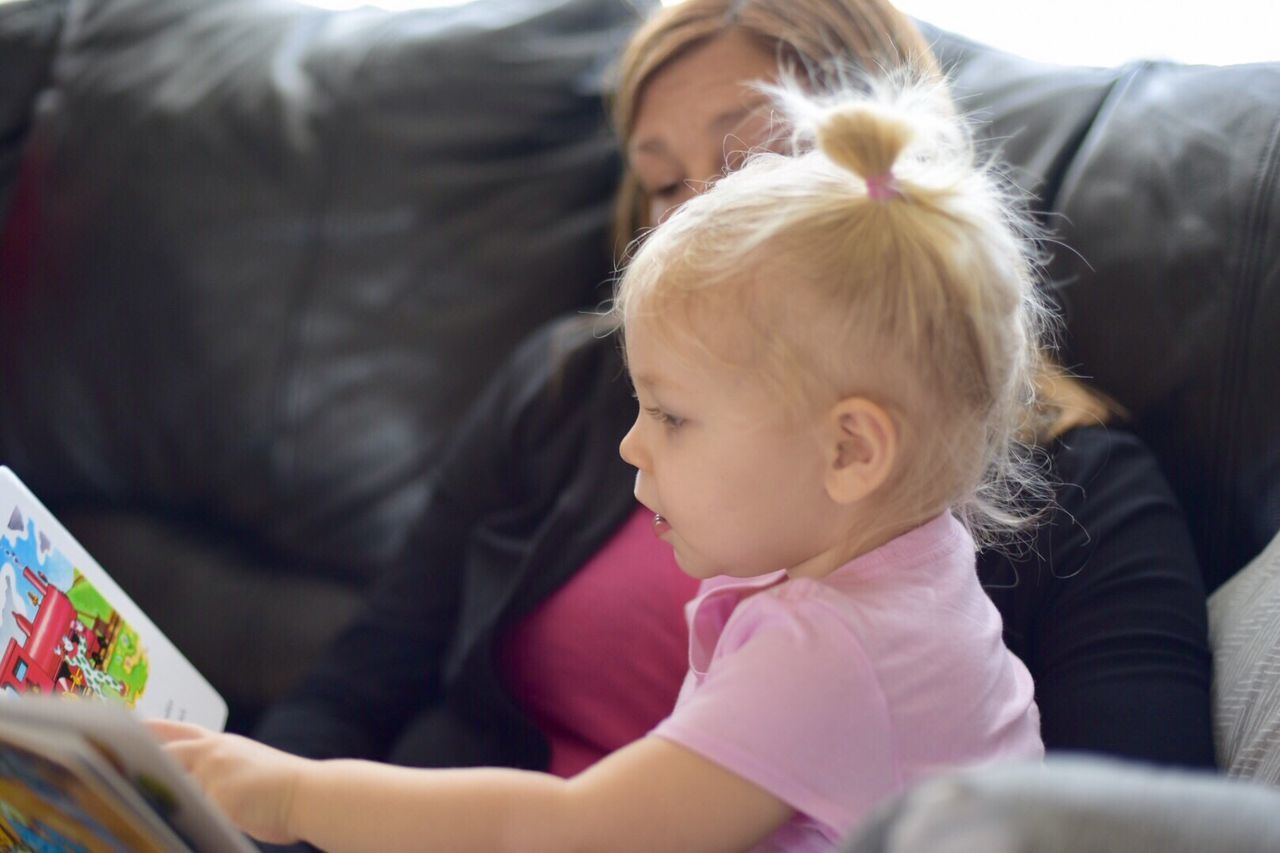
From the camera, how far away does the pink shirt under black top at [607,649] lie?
99 cm

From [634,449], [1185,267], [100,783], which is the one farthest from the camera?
[1185,267]

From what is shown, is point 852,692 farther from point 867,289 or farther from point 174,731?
point 174,731

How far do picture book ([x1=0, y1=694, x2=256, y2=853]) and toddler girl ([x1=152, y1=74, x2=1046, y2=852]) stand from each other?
103mm

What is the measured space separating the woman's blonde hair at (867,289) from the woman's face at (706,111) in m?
0.28

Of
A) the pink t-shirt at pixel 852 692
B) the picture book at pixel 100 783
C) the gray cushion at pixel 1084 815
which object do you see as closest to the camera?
the gray cushion at pixel 1084 815

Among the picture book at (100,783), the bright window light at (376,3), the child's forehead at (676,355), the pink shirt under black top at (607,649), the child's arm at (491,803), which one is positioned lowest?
the pink shirt under black top at (607,649)

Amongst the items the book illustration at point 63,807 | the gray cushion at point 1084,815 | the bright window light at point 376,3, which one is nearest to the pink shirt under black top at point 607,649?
the book illustration at point 63,807

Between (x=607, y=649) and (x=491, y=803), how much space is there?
0.35 meters

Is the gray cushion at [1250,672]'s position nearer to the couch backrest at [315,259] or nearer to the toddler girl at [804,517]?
the toddler girl at [804,517]

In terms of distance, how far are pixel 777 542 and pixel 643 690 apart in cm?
30

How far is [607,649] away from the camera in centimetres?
101

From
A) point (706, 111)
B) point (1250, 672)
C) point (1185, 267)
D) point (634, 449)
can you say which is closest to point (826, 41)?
point (706, 111)

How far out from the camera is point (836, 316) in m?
0.67

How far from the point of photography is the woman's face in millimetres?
1011
